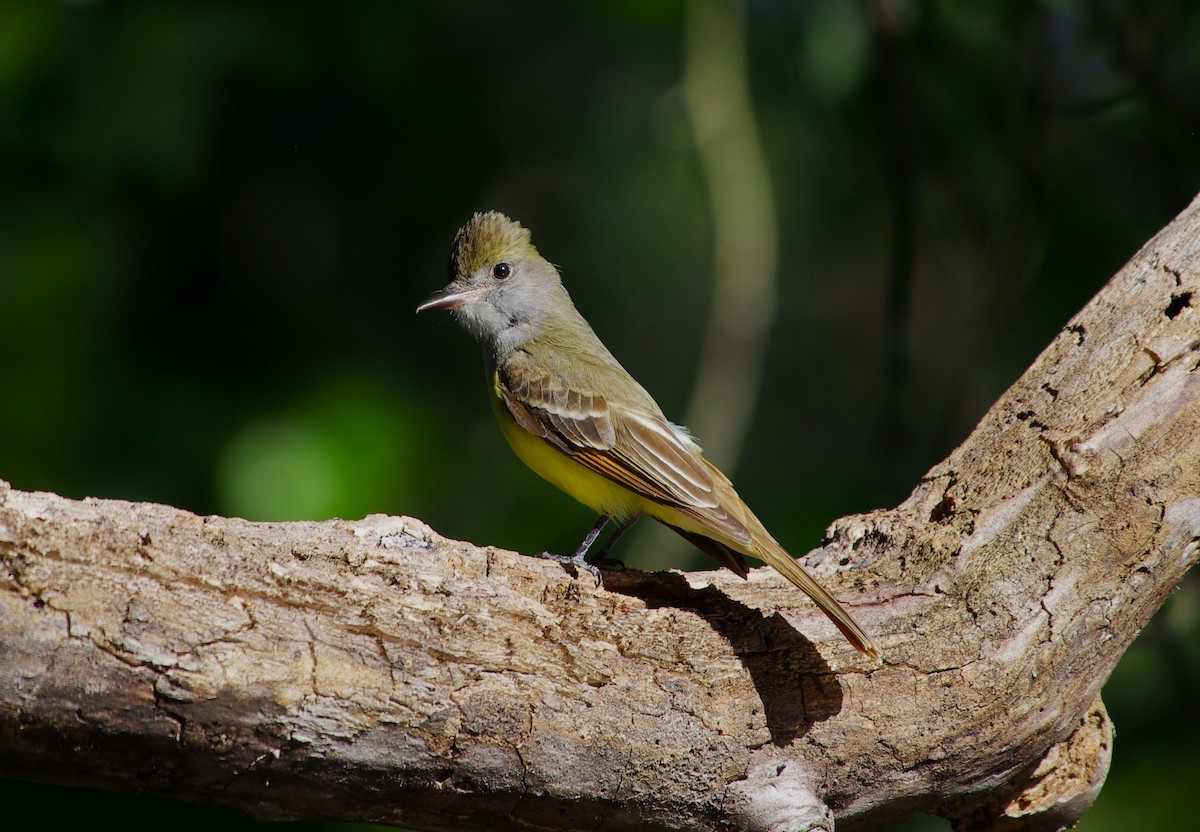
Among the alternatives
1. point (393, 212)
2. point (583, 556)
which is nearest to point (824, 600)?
point (583, 556)

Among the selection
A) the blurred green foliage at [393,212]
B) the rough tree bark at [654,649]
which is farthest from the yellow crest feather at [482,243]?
the rough tree bark at [654,649]

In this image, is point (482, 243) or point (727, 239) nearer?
point (482, 243)

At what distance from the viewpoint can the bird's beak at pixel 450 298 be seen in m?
5.65

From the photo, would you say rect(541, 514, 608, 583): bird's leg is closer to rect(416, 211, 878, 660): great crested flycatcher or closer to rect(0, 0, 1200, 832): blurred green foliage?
rect(416, 211, 878, 660): great crested flycatcher

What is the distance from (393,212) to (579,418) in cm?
276

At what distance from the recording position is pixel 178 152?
18.8 ft

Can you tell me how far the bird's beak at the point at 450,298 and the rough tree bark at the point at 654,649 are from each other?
6.59 ft

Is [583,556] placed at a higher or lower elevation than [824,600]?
higher

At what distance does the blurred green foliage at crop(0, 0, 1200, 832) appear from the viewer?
18.5 feet

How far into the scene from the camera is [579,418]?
507 centimetres

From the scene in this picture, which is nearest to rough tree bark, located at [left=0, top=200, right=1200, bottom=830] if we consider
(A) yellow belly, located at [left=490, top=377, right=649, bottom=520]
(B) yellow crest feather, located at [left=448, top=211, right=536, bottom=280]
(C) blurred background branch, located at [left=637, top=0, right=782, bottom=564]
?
(A) yellow belly, located at [left=490, top=377, right=649, bottom=520]

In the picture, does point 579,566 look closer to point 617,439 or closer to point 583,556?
point 583,556

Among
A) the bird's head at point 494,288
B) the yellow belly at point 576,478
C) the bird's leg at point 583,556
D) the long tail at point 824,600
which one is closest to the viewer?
the long tail at point 824,600

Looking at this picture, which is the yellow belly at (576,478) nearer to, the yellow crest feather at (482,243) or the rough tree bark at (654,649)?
the rough tree bark at (654,649)
